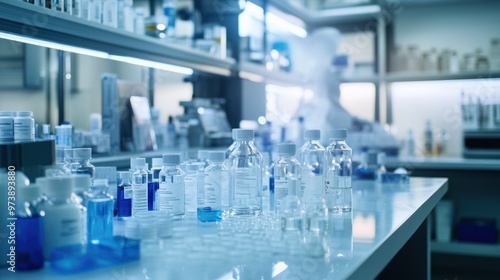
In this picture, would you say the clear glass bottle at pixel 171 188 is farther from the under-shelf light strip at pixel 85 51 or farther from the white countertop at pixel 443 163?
the white countertop at pixel 443 163

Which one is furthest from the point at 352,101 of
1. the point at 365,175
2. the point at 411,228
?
the point at 411,228

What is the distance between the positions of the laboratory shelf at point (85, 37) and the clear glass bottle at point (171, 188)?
705mm

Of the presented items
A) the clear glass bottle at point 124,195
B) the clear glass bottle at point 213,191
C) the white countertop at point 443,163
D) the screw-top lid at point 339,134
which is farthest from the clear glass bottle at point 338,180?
the white countertop at point 443,163

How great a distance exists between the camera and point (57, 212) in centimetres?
86

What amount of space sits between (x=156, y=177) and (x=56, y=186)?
553 mm

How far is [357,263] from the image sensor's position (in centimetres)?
86

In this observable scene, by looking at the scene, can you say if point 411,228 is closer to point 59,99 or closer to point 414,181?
point 414,181

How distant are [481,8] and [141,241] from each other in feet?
12.8

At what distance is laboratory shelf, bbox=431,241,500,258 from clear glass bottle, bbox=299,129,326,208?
2.25 meters

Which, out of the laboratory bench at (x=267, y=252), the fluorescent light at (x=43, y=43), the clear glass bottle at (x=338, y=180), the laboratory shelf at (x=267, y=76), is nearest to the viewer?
the laboratory bench at (x=267, y=252)

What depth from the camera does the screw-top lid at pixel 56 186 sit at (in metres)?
0.85

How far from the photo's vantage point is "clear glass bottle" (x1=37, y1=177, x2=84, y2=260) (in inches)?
33.5

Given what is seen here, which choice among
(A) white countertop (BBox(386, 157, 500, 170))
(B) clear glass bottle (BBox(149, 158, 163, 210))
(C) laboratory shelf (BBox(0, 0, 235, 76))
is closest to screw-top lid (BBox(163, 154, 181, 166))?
(B) clear glass bottle (BBox(149, 158, 163, 210))

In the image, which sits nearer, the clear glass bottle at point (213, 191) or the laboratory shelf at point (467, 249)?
the clear glass bottle at point (213, 191)
